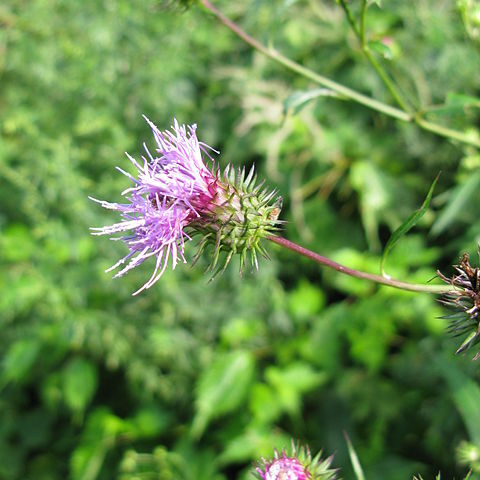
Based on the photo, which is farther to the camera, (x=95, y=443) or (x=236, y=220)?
(x=95, y=443)

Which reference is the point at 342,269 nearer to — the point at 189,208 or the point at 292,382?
the point at 189,208

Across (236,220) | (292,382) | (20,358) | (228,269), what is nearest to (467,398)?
(236,220)

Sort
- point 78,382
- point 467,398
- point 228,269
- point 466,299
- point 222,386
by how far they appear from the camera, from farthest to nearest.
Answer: point 228,269
point 78,382
point 222,386
point 467,398
point 466,299

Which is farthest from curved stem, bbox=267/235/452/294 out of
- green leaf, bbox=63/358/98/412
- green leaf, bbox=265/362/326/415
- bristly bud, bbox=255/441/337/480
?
green leaf, bbox=63/358/98/412

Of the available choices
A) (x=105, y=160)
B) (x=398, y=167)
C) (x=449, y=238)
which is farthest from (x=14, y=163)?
(x=449, y=238)

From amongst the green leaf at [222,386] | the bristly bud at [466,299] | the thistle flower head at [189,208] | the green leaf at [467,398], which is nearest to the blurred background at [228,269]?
the green leaf at [222,386]

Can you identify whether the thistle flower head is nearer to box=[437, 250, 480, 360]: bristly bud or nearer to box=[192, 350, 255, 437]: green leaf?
box=[437, 250, 480, 360]: bristly bud

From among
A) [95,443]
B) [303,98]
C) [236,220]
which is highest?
[303,98]
